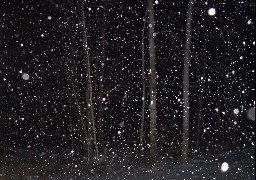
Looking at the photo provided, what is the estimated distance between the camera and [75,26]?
19.1m

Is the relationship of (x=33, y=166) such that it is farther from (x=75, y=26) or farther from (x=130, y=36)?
(x=130, y=36)

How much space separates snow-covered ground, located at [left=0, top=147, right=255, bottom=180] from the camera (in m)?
Answer: 14.5

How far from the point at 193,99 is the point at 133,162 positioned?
1197 centimetres

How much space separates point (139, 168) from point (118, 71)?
12.2 m

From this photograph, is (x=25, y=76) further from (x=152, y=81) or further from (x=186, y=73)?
(x=186, y=73)

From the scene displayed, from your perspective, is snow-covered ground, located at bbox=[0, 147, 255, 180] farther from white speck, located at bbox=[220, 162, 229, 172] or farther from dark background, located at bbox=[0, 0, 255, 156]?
dark background, located at bbox=[0, 0, 255, 156]

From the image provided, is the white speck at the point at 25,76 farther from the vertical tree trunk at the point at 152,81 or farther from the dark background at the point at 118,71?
the vertical tree trunk at the point at 152,81

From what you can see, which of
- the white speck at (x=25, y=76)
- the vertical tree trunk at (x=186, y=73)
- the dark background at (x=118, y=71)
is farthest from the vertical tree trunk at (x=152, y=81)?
the white speck at (x=25, y=76)

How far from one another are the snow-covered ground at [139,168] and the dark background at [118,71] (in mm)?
2821

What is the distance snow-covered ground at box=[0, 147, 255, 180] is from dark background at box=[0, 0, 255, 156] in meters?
2.82

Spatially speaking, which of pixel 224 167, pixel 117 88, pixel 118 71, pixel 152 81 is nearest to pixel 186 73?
pixel 152 81

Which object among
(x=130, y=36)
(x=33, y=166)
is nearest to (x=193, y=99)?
(x=130, y=36)

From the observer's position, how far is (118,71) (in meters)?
28.3

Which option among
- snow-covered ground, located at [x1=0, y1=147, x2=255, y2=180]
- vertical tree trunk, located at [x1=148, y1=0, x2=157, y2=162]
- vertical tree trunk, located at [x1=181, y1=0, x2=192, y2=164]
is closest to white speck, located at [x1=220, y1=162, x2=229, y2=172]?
snow-covered ground, located at [x1=0, y1=147, x2=255, y2=180]
